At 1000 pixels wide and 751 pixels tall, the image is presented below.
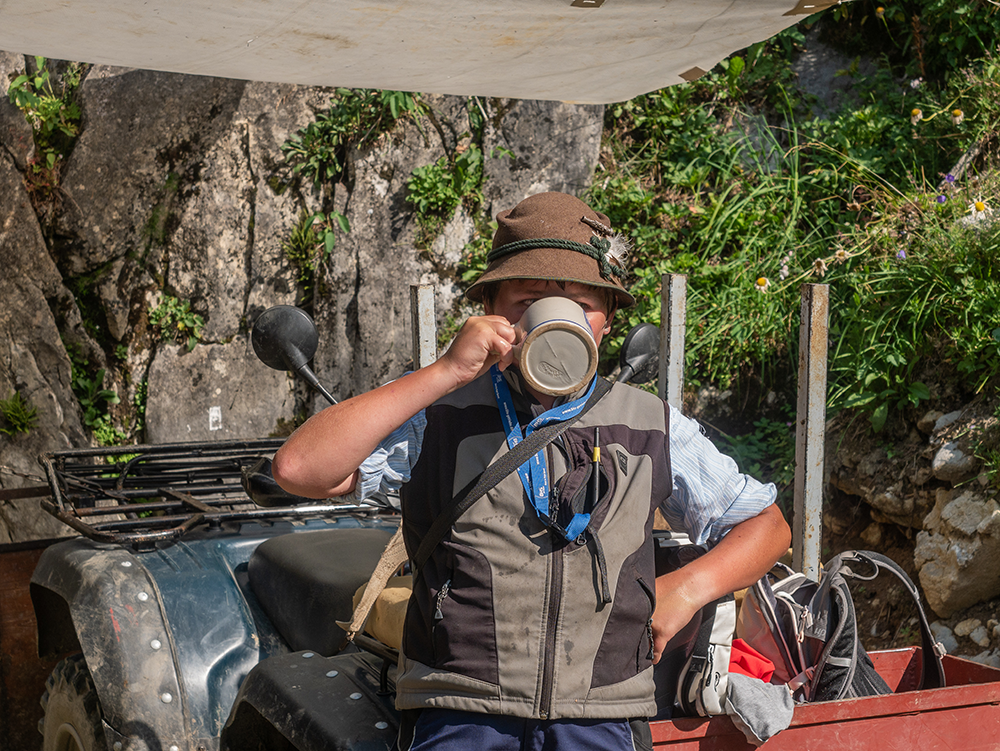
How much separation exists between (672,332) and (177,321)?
187 inches

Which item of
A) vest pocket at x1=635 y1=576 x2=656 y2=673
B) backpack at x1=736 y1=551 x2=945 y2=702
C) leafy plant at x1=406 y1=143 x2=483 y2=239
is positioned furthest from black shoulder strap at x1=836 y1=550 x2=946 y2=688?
leafy plant at x1=406 y1=143 x2=483 y2=239

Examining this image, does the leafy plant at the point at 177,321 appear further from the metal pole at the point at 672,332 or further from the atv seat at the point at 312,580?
the metal pole at the point at 672,332

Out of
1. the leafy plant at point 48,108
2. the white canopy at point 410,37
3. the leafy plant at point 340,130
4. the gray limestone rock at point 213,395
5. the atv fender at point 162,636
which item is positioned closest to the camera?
the atv fender at point 162,636

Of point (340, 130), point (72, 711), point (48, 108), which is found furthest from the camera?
point (48, 108)

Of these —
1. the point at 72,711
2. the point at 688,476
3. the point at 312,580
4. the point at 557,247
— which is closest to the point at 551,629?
the point at 688,476

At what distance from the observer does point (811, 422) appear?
94.5 inches

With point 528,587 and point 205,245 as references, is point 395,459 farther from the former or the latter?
point 205,245

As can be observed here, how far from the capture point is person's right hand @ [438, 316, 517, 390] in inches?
52.6

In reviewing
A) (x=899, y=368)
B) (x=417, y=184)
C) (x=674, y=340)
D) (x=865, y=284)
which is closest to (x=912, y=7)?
(x=865, y=284)

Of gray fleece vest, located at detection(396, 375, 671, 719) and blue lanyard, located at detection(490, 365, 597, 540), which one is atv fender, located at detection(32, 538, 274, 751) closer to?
gray fleece vest, located at detection(396, 375, 671, 719)

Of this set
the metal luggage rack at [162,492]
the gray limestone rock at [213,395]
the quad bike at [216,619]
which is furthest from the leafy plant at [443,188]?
the quad bike at [216,619]

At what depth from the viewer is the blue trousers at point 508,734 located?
4.39 ft

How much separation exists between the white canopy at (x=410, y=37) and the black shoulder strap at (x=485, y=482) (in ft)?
4.76

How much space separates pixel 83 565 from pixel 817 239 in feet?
14.1
